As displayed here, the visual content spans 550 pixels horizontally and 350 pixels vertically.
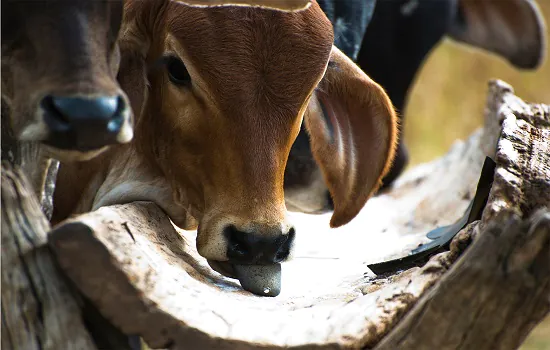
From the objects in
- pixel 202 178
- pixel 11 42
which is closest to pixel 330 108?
pixel 202 178

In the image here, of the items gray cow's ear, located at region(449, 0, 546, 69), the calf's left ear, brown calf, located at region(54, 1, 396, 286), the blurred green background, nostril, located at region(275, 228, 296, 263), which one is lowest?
the blurred green background

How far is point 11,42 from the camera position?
1.75 meters

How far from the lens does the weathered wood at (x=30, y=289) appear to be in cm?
156

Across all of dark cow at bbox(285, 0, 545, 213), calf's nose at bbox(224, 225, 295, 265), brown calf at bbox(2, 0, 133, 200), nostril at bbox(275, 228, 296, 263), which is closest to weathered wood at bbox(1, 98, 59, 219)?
brown calf at bbox(2, 0, 133, 200)

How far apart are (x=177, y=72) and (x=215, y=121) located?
0.64 feet

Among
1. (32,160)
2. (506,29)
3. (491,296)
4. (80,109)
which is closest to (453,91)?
(506,29)

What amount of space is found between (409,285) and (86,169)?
44.8 inches

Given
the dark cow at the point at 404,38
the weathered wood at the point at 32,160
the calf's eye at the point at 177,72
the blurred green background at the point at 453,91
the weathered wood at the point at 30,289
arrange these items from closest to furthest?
the weathered wood at the point at 30,289 → the weathered wood at the point at 32,160 → the calf's eye at the point at 177,72 → the dark cow at the point at 404,38 → the blurred green background at the point at 453,91

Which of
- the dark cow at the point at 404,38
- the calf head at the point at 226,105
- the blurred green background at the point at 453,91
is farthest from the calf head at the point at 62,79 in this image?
the blurred green background at the point at 453,91

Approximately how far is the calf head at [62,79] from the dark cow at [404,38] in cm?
131

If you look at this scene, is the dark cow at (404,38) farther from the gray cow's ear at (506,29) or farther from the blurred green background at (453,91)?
the blurred green background at (453,91)

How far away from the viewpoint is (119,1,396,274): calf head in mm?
2168

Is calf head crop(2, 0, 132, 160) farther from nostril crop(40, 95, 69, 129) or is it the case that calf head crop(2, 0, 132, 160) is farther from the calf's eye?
the calf's eye

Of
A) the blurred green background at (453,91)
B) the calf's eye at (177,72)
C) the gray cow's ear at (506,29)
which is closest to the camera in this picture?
the calf's eye at (177,72)
